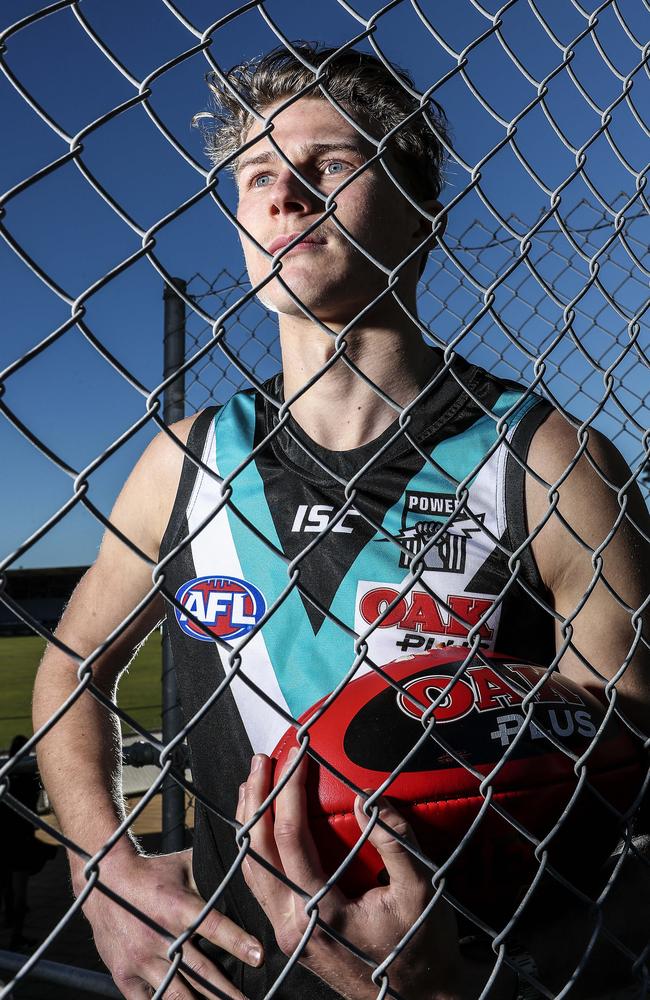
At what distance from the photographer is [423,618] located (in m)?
1.63

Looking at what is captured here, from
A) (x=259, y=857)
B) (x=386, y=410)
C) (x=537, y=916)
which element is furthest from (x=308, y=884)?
(x=386, y=410)

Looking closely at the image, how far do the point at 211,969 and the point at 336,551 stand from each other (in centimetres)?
81

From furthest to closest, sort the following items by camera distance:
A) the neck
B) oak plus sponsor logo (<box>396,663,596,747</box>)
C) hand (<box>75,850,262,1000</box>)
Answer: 1. the neck
2. hand (<box>75,850,262,1000</box>)
3. oak plus sponsor logo (<box>396,663,596,747</box>)

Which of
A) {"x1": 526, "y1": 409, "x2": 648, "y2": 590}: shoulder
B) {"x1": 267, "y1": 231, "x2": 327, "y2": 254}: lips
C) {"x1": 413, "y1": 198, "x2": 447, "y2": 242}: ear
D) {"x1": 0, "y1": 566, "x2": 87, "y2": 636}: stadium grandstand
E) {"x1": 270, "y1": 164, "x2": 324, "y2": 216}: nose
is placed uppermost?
{"x1": 413, "y1": 198, "x2": 447, "y2": 242}: ear

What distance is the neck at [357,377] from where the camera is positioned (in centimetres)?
190

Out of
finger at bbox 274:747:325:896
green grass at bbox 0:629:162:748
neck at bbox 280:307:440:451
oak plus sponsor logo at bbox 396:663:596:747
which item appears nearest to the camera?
finger at bbox 274:747:325:896

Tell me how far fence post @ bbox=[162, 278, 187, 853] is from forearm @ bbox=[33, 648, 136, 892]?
1734 mm

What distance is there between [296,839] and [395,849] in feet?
0.45

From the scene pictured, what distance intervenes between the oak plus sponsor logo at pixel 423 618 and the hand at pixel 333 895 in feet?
1.62

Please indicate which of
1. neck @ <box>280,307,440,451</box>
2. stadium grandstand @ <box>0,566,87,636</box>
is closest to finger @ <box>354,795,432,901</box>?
neck @ <box>280,307,440,451</box>

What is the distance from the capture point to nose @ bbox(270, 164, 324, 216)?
1.59m

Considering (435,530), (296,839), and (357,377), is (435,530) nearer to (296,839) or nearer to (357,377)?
(357,377)

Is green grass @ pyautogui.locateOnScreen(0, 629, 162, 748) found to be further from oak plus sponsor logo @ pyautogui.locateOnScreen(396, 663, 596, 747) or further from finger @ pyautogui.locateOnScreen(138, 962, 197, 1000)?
oak plus sponsor logo @ pyautogui.locateOnScreen(396, 663, 596, 747)

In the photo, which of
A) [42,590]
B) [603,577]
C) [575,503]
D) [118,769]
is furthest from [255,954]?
[42,590]
